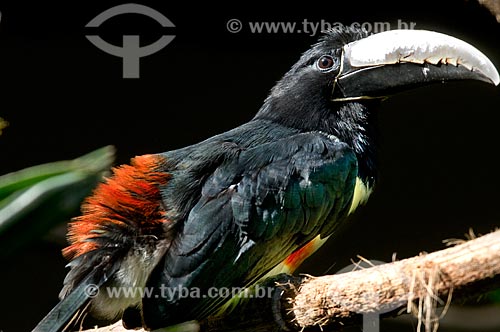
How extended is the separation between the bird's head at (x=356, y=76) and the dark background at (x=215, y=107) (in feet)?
4.67

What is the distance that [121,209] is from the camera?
355cm

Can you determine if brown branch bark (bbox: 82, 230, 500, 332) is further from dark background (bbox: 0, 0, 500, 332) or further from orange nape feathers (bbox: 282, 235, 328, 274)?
dark background (bbox: 0, 0, 500, 332)

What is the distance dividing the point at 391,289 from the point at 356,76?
1.37 m

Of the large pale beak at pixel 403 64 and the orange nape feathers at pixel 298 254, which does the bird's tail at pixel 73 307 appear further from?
the large pale beak at pixel 403 64

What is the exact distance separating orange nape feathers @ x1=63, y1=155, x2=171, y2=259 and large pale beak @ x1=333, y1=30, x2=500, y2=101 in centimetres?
91

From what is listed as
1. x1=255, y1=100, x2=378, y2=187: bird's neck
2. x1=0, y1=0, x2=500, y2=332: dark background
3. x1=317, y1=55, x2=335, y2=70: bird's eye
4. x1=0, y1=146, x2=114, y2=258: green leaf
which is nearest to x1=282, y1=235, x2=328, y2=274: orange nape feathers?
x1=255, y1=100, x2=378, y2=187: bird's neck

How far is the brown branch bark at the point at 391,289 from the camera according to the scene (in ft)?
8.88

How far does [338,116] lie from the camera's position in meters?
4.11

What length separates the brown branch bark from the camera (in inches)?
107

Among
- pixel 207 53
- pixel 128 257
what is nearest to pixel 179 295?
pixel 128 257

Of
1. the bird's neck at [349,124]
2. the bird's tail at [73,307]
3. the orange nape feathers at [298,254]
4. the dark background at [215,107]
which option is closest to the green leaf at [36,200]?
the bird's tail at [73,307]

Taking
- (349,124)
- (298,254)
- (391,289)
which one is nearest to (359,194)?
(349,124)

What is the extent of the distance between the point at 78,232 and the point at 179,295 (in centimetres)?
45

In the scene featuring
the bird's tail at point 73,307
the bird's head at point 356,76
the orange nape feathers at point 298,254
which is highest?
the bird's head at point 356,76
